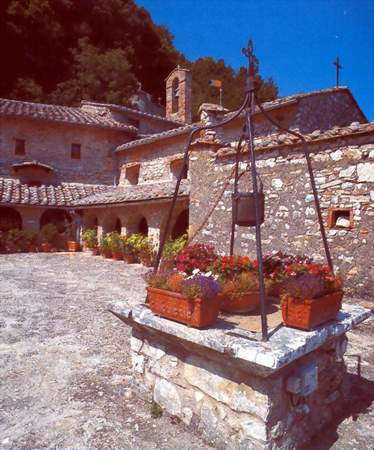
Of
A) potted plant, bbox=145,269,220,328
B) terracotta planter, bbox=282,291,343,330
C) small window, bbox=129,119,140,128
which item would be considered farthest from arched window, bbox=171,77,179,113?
terracotta planter, bbox=282,291,343,330

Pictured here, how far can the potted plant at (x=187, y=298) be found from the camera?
110 inches

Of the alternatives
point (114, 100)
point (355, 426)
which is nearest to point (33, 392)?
point (355, 426)

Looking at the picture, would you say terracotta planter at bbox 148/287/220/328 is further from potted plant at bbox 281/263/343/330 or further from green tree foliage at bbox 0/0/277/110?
green tree foliage at bbox 0/0/277/110

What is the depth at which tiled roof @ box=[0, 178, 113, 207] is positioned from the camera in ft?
50.9

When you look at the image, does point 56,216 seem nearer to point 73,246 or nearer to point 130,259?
point 73,246

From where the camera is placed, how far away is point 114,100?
2444cm

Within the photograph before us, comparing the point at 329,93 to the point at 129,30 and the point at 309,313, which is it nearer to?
the point at 309,313

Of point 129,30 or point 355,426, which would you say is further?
point 129,30

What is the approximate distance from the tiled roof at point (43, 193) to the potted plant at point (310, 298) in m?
14.6

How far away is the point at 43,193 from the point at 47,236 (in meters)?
2.20

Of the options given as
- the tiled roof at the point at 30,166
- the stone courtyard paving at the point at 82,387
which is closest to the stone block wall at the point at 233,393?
the stone courtyard paving at the point at 82,387

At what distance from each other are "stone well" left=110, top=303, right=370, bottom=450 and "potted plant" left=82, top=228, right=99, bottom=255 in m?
12.3

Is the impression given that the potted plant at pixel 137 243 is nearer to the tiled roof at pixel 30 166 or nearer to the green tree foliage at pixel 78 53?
the tiled roof at pixel 30 166

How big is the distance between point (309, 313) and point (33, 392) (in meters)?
2.76
